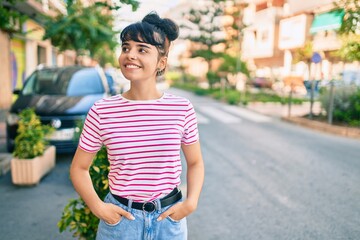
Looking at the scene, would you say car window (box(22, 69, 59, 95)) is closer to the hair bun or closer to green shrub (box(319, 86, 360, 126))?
the hair bun

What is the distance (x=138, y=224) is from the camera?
1605mm

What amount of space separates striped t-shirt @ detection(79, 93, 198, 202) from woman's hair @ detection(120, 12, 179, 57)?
0.25 metres

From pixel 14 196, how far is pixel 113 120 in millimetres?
3769

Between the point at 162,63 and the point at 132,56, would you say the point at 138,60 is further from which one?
the point at 162,63

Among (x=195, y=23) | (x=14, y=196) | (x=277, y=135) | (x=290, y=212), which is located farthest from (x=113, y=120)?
(x=195, y=23)

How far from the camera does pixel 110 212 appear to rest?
1.57 m

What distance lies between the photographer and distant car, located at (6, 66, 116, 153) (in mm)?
6266

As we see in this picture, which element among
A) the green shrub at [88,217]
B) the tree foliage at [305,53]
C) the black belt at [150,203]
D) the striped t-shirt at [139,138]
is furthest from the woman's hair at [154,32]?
the tree foliage at [305,53]

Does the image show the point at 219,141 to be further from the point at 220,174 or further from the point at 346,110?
the point at 346,110

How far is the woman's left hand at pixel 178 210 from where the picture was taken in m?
1.60

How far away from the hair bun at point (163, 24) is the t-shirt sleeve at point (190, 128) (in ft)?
1.12

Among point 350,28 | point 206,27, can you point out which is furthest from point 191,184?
point 206,27

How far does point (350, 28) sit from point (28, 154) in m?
5.85

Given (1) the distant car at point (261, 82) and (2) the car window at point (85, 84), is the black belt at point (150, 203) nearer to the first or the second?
(2) the car window at point (85, 84)
